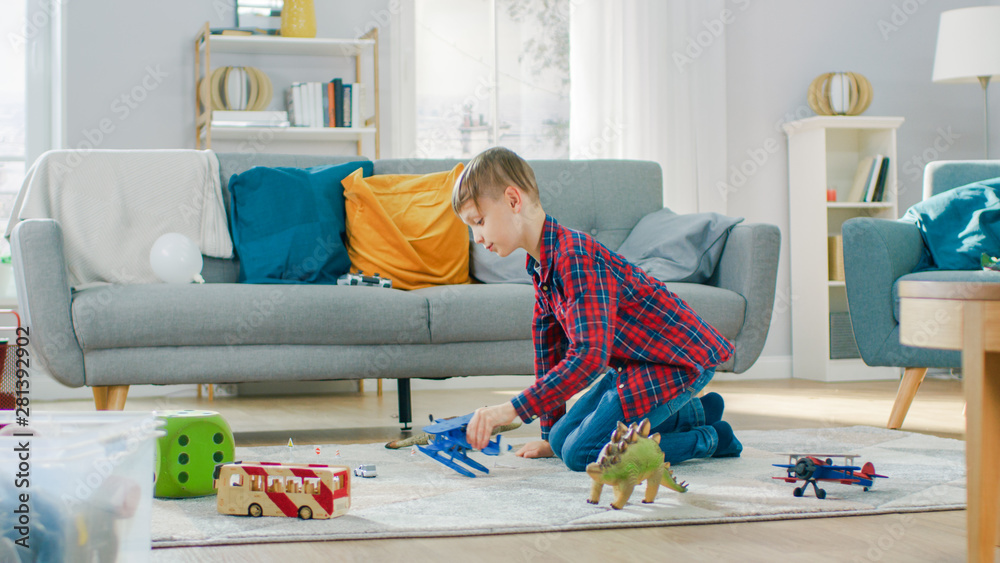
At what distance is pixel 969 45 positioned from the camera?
3803 millimetres

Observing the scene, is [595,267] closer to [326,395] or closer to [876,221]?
[876,221]

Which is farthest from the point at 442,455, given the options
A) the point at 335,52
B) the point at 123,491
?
the point at 335,52

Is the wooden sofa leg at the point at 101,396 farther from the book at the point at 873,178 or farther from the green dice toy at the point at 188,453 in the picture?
the book at the point at 873,178

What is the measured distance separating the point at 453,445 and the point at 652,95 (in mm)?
2771

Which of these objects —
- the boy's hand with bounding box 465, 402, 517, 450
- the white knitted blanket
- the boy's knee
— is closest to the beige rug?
the boy's knee

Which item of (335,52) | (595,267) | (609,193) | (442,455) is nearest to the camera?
(595,267)

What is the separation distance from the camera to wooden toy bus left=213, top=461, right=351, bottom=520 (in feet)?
4.57

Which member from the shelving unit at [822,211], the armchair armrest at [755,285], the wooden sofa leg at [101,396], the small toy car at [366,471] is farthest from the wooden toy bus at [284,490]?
the shelving unit at [822,211]

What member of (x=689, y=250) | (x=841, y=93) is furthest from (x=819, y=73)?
(x=689, y=250)

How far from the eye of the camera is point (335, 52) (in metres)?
3.93

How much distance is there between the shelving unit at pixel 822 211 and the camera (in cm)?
396

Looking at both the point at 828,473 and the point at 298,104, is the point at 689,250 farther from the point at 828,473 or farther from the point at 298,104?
the point at 298,104

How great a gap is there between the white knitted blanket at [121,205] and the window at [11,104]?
1409mm

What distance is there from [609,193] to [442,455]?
1443mm
